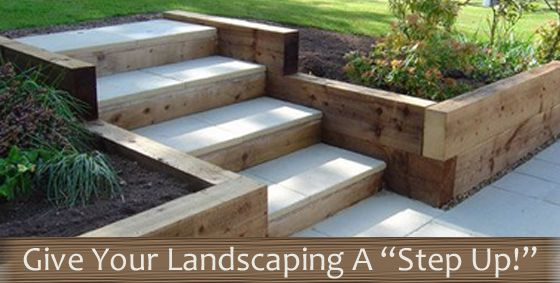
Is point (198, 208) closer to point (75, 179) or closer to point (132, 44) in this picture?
point (75, 179)

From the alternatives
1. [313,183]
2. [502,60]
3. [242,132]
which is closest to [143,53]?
[242,132]

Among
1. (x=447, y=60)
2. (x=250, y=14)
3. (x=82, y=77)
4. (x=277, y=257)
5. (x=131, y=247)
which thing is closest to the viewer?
(x=131, y=247)

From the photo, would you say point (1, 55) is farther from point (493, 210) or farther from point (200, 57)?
point (493, 210)

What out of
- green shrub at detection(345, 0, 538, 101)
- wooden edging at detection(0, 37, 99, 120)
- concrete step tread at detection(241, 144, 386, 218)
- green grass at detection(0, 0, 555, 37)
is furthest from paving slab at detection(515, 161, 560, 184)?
wooden edging at detection(0, 37, 99, 120)

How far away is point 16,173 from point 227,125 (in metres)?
1.41

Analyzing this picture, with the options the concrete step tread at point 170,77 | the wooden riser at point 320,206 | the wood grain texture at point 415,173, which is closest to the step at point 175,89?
the concrete step tread at point 170,77

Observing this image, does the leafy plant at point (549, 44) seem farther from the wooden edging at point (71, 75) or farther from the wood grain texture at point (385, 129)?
the wooden edging at point (71, 75)

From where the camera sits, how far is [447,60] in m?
4.26

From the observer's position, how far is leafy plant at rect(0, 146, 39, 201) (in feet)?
8.29

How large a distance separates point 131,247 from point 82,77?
1.31 metres

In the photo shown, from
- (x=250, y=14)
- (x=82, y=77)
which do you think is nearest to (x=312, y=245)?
(x=82, y=77)

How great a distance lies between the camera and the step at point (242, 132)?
3479 millimetres

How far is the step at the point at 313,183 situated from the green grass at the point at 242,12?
2.30 metres

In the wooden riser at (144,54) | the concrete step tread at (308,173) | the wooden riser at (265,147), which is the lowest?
the concrete step tread at (308,173)
